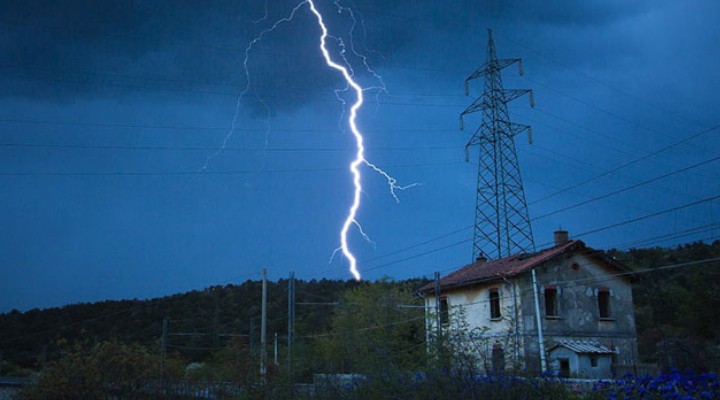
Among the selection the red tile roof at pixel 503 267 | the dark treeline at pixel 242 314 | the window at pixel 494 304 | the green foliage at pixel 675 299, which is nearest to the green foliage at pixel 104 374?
the green foliage at pixel 675 299

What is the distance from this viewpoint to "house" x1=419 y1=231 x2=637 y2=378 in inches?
1169

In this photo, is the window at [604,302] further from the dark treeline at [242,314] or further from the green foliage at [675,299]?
the dark treeline at [242,314]

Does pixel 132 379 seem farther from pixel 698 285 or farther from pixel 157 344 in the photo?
pixel 698 285

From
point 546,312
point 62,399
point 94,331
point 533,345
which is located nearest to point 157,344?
point 62,399

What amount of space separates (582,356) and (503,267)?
574 centimetres

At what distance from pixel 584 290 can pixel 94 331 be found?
4699cm

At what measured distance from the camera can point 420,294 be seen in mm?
37375

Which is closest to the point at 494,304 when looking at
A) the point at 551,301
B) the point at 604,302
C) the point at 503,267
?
the point at 503,267

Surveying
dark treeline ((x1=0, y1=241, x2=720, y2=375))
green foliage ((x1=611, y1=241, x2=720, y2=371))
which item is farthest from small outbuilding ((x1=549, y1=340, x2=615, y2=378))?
dark treeline ((x1=0, y1=241, x2=720, y2=375))

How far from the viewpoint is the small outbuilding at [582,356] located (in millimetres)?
28922

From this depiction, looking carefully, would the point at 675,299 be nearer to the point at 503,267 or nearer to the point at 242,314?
the point at 503,267

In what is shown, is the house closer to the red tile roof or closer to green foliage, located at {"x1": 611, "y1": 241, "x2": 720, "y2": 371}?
the red tile roof

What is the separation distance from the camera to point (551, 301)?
102 feet

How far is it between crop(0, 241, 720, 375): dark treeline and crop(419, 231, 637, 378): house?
527 centimetres
